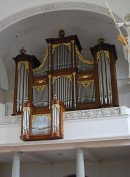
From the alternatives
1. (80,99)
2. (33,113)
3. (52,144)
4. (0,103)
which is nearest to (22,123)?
(33,113)

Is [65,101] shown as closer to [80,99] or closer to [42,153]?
[80,99]

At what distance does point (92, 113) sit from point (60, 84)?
207 cm

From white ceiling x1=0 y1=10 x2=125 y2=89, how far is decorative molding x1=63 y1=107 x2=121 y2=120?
3.65 meters

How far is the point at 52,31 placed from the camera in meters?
12.9

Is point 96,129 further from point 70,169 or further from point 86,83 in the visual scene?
point 70,169

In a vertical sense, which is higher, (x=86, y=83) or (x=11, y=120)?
(x=86, y=83)

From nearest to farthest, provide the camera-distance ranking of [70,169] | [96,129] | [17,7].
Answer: [96,129] < [17,7] < [70,169]

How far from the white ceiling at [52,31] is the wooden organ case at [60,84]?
586 millimetres

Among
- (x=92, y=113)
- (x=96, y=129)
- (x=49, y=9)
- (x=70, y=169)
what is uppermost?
(x=49, y=9)

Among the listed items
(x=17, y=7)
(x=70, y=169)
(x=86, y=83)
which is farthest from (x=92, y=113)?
(x=17, y=7)

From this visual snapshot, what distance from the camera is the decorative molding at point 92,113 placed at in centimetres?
985

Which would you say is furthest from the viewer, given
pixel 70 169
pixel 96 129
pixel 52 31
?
pixel 70 169

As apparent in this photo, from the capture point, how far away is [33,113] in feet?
34.2

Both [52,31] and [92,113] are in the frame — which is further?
[52,31]
